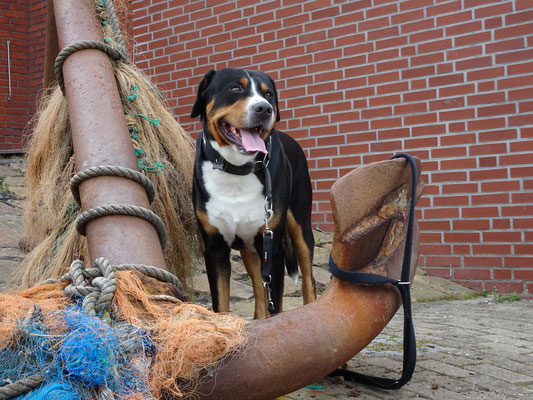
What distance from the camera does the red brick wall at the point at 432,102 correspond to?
5.18 m

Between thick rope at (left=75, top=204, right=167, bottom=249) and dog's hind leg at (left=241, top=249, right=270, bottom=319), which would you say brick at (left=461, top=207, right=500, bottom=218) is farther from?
thick rope at (left=75, top=204, right=167, bottom=249)

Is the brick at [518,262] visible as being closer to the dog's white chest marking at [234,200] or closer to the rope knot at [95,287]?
the dog's white chest marking at [234,200]

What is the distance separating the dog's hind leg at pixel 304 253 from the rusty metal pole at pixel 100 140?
4.73 feet

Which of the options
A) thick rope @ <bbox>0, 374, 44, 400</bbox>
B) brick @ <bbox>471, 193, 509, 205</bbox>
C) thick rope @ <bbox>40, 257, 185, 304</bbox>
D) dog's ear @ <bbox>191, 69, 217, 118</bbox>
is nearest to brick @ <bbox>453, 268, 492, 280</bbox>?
brick @ <bbox>471, 193, 509, 205</bbox>

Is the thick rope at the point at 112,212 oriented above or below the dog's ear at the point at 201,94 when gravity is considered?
below

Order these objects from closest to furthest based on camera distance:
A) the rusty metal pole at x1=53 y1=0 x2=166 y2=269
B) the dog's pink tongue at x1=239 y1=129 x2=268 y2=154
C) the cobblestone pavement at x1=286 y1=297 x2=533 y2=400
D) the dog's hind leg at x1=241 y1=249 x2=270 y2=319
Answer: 1. the rusty metal pole at x1=53 y1=0 x2=166 y2=269
2. the cobblestone pavement at x1=286 y1=297 x2=533 y2=400
3. the dog's pink tongue at x1=239 y1=129 x2=268 y2=154
4. the dog's hind leg at x1=241 y1=249 x2=270 y2=319

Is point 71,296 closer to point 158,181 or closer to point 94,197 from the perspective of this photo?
point 94,197

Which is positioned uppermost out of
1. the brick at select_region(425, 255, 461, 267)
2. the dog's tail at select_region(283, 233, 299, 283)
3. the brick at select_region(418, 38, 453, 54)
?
the brick at select_region(418, 38, 453, 54)

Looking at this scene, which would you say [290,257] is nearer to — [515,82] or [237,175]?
[237,175]

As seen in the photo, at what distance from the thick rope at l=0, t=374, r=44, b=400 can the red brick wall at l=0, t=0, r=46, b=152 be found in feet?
26.8

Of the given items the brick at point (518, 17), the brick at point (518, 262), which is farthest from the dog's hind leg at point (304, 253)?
the brick at point (518, 17)

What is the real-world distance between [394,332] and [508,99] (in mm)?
2485

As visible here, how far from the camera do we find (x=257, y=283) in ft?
12.3

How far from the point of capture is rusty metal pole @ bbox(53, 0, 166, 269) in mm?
2039
